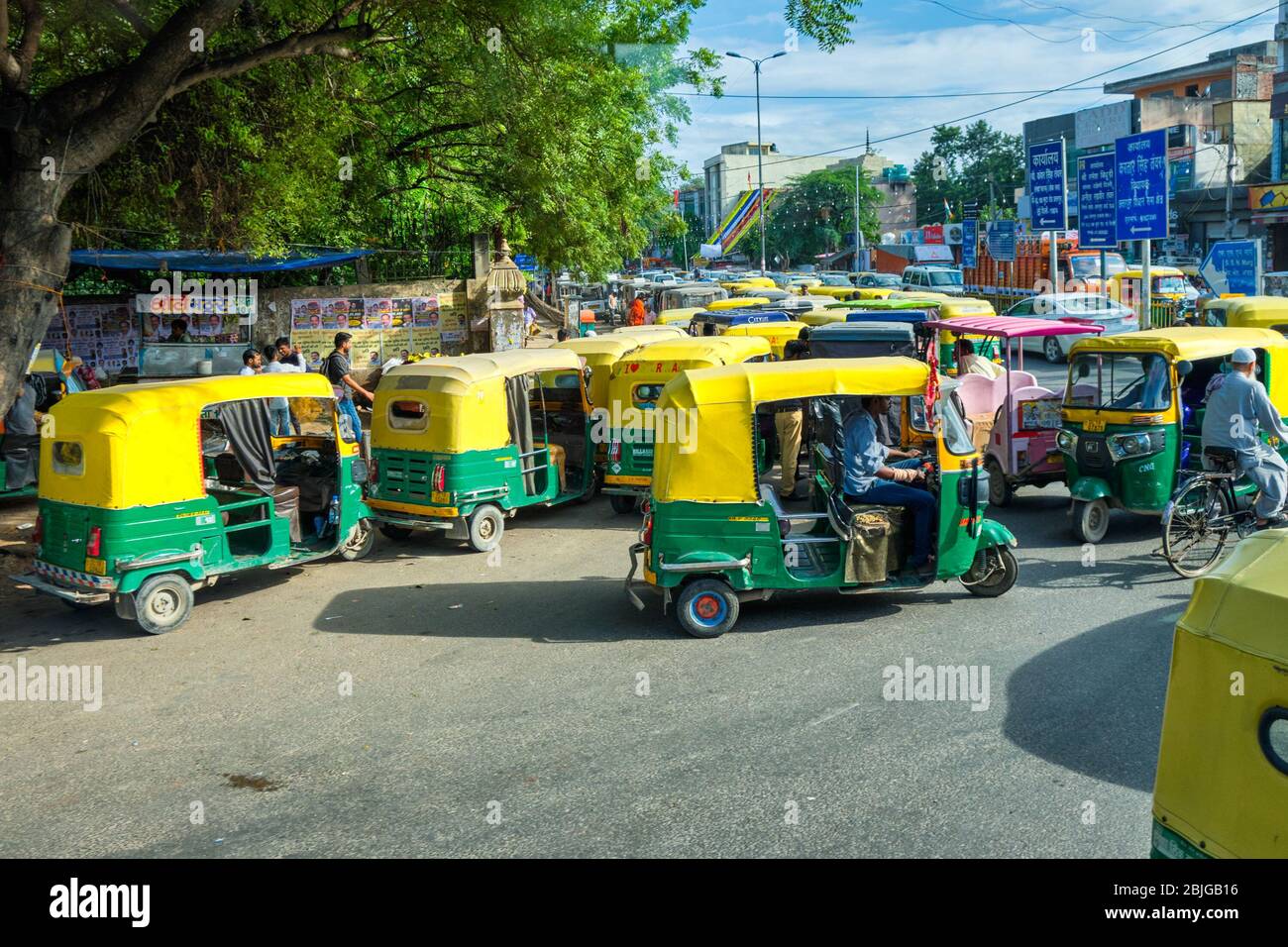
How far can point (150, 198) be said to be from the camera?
48.9ft

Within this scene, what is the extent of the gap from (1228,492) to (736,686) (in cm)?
533

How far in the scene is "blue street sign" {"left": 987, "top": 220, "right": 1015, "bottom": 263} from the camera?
117 feet

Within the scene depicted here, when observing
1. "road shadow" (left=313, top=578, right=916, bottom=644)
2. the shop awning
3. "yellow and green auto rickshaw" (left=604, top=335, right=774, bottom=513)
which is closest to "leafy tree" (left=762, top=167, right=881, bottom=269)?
the shop awning

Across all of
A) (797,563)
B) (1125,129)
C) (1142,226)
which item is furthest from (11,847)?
(1125,129)

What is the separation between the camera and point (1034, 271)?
111 feet

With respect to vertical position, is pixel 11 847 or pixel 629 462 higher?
pixel 629 462

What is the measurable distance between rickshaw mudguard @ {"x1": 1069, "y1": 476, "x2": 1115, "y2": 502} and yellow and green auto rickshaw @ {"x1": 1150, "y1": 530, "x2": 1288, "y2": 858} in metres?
7.60

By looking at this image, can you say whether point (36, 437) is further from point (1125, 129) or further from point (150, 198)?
point (1125, 129)

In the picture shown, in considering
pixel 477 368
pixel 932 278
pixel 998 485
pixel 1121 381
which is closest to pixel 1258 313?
pixel 998 485

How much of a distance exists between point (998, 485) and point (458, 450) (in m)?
6.02

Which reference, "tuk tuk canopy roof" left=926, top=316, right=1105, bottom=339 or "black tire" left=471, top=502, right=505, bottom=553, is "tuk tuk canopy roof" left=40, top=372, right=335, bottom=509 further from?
"tuk tuk canopy roof" left=926, top=316, right=1105, bottom=339

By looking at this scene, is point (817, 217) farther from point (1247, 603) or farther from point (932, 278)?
point (1247, 603)

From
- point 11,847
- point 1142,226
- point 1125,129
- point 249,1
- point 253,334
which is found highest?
point 1125,129

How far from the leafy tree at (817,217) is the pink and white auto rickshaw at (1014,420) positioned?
206 ft
